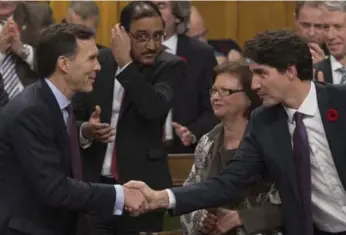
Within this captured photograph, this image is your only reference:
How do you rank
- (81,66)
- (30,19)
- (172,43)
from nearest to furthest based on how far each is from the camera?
(81,66), (30,19), (172,43)

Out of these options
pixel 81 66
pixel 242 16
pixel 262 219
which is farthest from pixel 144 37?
pixel 242 16

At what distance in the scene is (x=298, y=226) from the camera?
11.8 feet

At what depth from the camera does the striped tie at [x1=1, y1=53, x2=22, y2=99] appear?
4.95m

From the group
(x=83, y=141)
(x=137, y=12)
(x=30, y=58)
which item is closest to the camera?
(x=83, y=141)

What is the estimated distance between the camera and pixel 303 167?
3559 millimetres

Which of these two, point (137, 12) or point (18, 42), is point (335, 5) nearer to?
point (137, 12)

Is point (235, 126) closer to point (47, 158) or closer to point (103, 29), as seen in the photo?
point (47, 158)

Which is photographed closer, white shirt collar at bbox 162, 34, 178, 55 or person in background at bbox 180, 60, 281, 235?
person in background at bbox 180, 60, 281, 235

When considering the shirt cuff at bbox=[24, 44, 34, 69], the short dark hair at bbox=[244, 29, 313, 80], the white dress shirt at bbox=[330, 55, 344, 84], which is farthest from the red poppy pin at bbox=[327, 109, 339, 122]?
the shirt cuff at bbox=[24, 44, 34, 69]

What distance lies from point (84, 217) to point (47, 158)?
0.36 m

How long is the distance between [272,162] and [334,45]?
1.19 metres

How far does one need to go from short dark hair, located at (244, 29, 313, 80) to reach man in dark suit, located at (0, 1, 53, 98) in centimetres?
165

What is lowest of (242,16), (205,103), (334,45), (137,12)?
(242,16)

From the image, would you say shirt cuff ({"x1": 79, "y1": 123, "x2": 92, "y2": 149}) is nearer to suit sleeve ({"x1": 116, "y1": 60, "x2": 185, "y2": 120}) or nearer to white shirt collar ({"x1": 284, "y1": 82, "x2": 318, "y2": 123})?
suit sleeve ({"x1": 116, "y1": 60, "x2": 185, "y2": 120})
